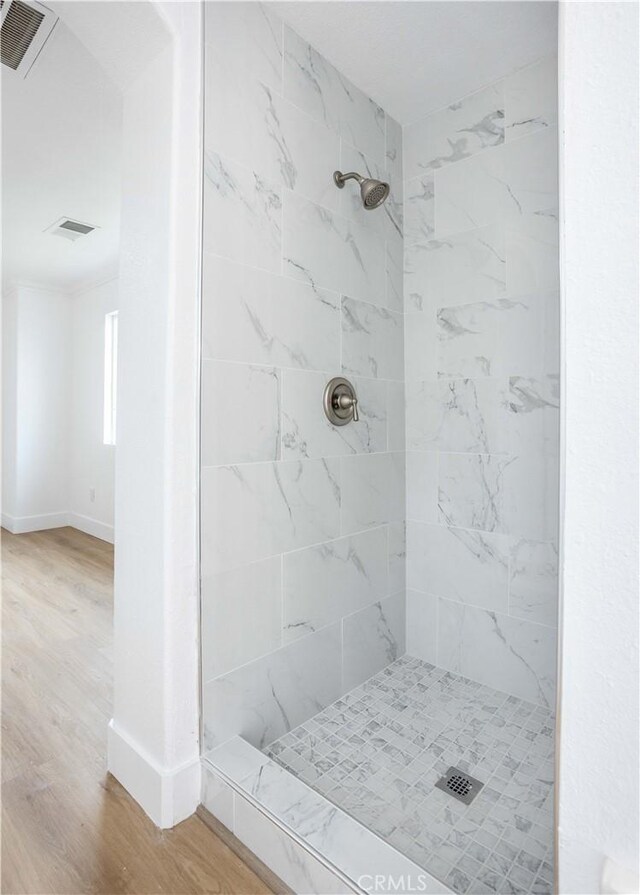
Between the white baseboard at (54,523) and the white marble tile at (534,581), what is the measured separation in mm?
3810

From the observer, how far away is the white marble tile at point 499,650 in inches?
70.2

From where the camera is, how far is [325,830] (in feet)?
3.69

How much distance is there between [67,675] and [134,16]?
2.30m

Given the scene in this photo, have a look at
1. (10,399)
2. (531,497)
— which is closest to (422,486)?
(531,497)

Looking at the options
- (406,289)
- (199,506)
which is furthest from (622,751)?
(406,289)

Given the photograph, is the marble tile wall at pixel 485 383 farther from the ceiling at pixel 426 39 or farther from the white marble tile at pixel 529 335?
the ceiling at pixel 426 39

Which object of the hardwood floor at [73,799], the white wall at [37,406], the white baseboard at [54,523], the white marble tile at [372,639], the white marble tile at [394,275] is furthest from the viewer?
the white wall at [37,406]

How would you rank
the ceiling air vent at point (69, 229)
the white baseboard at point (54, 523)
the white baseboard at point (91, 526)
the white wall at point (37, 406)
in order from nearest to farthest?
the ceiling air vent at point (69, 229), the white baseboard at point (91, 526), the white baseboard at point (54, 523), the white wall at point (37, 406)

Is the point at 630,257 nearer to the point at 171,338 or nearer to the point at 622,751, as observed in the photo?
the point at 622,751

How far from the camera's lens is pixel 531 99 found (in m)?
1.81

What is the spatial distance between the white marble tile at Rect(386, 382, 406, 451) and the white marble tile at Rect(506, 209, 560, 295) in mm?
576

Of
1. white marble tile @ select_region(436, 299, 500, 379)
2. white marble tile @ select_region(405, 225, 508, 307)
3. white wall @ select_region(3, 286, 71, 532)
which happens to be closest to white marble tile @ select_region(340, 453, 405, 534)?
white marble tile @ select_region(436, 299, 500, 379)

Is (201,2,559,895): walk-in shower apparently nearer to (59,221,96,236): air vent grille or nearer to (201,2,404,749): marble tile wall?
(201,2,404,749): marble tile wall

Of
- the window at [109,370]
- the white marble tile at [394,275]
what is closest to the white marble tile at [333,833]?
the white marble tile at [394,275]
